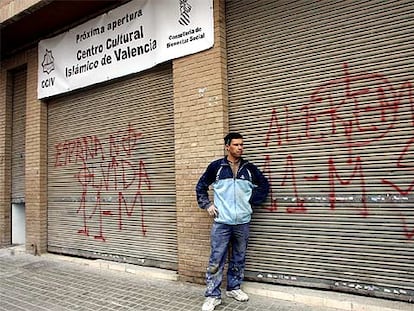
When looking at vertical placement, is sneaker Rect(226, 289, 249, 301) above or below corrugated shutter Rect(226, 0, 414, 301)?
below

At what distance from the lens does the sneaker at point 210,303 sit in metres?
3.92

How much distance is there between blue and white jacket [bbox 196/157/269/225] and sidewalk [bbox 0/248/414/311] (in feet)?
3.25

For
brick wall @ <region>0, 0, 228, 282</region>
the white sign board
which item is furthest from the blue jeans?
the white sign board

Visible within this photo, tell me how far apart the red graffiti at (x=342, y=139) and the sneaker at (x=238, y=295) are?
1073 mm

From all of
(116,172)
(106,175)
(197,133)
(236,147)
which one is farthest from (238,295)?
(106,175)

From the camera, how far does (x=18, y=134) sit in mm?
8078

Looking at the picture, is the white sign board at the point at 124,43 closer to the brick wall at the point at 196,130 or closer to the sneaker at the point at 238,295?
the brick wall at the point at 196,130

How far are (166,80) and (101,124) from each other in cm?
167

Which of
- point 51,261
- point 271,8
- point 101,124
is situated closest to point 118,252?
point 51,261

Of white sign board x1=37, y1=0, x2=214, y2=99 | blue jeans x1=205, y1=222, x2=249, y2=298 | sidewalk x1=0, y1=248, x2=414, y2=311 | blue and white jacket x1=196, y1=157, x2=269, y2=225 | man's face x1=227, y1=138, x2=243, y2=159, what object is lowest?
sidewalk x1=0, y1=248, x2=414, y2=311

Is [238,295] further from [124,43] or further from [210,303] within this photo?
[124,43]

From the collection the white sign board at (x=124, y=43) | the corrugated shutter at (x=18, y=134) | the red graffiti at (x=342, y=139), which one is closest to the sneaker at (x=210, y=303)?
the red graffiti at (x=342, y=139)

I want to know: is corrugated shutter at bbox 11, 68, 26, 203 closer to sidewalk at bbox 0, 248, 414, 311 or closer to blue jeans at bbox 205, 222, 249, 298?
sidewalk at bbox 0, 248, 414, 311

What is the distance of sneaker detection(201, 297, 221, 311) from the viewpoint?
3.92 meters
